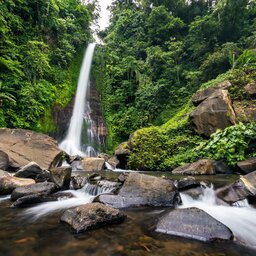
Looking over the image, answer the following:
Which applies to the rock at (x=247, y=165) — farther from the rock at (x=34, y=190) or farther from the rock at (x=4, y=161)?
the rock at (x=4, y=161)

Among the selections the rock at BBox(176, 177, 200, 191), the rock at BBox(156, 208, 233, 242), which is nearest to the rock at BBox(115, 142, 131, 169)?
the rock at BBox(176, 177, 200, 191)

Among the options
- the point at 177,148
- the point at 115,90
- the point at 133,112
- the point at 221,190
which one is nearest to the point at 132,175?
the point at 221,190

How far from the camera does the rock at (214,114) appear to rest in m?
10.5

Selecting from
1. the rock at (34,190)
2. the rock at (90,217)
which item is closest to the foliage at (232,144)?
the rock at (90,217)

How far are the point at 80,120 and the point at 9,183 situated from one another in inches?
424

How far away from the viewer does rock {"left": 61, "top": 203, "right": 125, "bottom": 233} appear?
3.56 m

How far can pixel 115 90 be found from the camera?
832 inches

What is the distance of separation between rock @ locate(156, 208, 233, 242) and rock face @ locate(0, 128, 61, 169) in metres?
6.32

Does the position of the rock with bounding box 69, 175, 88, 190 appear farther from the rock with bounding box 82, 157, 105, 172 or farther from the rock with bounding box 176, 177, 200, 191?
the rock with bounding box 82, 157, 105, 172

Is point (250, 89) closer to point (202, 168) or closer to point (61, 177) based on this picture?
point (202, 168)

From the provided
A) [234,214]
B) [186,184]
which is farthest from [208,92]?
[234,214]

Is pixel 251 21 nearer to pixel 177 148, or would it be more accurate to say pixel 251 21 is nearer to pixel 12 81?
pixel 177 148

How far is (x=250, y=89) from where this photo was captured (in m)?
11.5

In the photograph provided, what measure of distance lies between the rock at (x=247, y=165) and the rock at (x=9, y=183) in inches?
255
